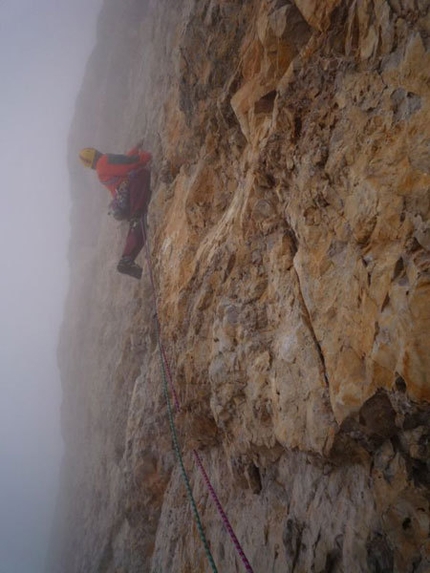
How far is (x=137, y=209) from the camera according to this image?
8.13m

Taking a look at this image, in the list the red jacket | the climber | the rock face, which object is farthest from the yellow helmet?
the rock face

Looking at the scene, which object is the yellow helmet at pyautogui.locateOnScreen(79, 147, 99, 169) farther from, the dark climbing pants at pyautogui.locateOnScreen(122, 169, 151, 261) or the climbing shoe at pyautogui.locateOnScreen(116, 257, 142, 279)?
the climbing shoe at pyautogui.locateOnScreen(116, 257, 142, 279)

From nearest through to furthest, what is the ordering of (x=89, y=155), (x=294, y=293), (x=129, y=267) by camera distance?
1. (x=294, y=293)
2. (x=129, y=267)
3. (x=89, y=155)

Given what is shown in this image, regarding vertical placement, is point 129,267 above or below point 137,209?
below

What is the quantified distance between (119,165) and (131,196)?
1091mm

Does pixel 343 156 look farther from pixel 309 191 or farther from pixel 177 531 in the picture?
pixel 177 531

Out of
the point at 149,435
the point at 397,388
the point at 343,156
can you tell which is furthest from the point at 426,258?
the point at 149,435

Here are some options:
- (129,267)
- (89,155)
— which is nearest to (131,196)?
(129,267)

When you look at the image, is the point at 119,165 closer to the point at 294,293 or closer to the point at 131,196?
the point at 131,196

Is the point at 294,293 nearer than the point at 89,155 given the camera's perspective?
Yes

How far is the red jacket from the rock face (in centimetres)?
175

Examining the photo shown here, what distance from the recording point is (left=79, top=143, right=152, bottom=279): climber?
26.7 feet

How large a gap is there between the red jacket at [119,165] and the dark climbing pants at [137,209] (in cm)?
47

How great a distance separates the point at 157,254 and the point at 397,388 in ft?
17.3
